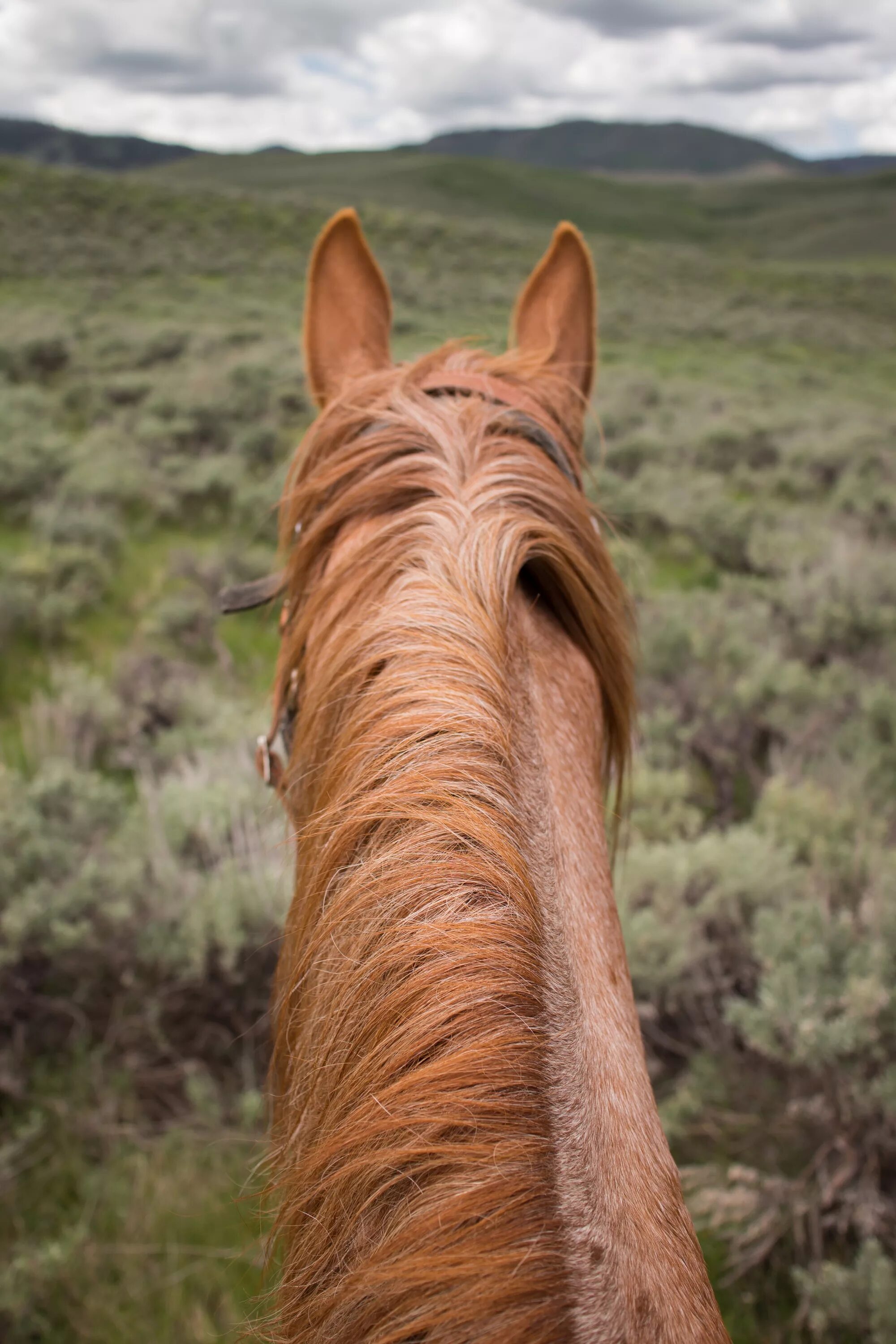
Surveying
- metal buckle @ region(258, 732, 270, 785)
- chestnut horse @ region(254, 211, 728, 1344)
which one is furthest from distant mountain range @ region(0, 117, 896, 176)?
chestnut horse @ region(254, 211, 728, 1344)

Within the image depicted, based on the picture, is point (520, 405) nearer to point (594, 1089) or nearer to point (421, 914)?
point (421, 914)

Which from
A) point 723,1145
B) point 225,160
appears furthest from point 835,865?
point 225,160

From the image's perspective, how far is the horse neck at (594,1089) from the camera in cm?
60

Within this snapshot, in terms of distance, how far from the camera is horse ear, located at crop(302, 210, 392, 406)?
1.69 metres

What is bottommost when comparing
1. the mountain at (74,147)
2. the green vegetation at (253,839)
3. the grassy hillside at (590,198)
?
the green vegetation at (253,839)

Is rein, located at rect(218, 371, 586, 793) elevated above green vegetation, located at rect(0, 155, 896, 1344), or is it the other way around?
rein, located at rect(218, 371, 586, 793)

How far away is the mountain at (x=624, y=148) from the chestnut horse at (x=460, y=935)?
140290 mm

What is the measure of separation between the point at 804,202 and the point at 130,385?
7334 centimetres

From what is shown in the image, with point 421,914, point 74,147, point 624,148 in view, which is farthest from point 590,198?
point 624,148

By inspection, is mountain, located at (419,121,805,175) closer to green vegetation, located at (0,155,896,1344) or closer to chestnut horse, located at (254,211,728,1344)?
green vegetation, located at (0,155,896,1344)

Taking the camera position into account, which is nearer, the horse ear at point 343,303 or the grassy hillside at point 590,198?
the horse ear at point 343,303

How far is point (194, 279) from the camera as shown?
648 inches

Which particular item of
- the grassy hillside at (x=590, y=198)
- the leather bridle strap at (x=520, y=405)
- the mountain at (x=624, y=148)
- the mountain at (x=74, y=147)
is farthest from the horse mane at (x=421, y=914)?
the mountain at (x=624, y=148)

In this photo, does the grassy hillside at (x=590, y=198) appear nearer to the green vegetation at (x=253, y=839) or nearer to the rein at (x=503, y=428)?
the green vegetation at (x=253, y=839)
